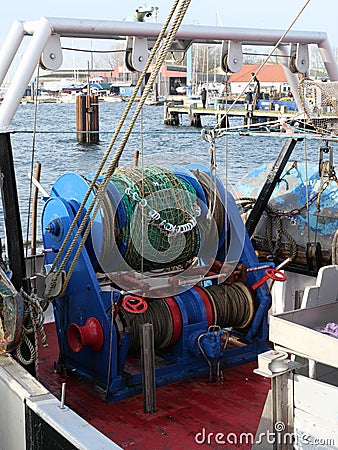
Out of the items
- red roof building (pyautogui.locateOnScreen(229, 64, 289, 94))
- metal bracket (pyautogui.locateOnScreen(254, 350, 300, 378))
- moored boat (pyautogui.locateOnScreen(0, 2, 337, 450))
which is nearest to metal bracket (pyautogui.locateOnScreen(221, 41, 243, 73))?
moored boat (pyautogui.locateOnScreen(0, 2, 337, 450))

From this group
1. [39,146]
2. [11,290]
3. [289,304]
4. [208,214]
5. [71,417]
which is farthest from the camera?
[39,146]

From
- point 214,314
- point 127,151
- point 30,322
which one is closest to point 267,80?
point 127,151

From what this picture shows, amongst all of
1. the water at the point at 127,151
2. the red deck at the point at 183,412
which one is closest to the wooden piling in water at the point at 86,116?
the water at the point at 127,151

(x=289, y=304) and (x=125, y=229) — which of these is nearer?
(x=125, y=229)

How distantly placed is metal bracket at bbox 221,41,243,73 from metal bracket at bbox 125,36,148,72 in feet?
2.71

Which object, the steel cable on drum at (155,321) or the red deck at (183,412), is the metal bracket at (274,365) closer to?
the red deck at (183,412)

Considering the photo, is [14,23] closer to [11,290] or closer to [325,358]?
[11,290]

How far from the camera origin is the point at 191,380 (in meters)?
6.41

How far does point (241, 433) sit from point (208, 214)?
2.03 metres

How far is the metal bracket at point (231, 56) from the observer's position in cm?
640

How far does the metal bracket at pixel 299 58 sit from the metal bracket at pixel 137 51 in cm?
178

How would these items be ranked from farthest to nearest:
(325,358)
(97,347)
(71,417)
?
(97,347), (71,417), (325,358)

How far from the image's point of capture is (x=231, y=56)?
6.41 metres

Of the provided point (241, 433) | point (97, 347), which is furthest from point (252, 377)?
point (97, 347)
